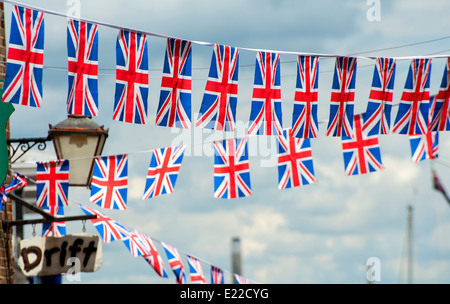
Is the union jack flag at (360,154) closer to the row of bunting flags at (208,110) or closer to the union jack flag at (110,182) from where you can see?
the row of bunting flags at (208,110)

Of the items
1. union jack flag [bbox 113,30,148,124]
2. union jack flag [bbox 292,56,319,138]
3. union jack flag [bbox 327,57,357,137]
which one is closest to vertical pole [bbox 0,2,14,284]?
union jack flag [bbox 113,30,148,124]

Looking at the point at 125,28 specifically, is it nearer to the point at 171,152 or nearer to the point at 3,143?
the point at 3,143

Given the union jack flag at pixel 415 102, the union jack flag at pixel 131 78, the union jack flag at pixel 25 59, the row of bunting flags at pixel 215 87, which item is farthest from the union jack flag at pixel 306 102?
the union jack flag at pixel 25 59

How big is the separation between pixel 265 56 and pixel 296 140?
3.30 metres

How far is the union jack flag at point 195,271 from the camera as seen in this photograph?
725 inches

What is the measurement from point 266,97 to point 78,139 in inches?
114

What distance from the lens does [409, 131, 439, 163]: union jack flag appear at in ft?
63.0

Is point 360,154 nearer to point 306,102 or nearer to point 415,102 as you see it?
point 415,102

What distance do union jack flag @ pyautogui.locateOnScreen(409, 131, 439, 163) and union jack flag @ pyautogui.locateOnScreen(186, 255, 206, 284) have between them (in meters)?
4.46

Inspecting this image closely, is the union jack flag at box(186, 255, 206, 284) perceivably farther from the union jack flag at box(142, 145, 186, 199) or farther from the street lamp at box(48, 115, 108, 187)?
the street lamp at box(48, 115, 108, 187)

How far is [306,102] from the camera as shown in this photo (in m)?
15.9

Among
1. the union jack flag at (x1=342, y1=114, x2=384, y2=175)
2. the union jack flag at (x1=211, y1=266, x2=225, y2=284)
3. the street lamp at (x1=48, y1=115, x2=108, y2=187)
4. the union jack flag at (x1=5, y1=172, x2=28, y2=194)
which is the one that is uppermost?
the union jack flag at (x1=342, y1=114, x2=384, y2=175)

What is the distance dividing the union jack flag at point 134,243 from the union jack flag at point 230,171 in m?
1.75
